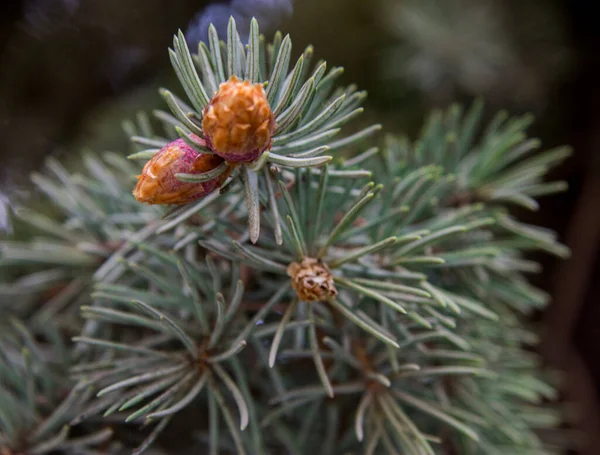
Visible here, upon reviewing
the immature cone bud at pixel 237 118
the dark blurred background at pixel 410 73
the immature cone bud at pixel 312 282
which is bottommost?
the immature cone bud at pixel 312 282

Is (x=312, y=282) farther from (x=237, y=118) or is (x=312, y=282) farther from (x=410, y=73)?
(x=410, y=73)

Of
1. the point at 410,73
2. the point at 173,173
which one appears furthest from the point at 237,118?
the point at 410,73

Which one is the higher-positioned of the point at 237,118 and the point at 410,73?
the point at 410,73

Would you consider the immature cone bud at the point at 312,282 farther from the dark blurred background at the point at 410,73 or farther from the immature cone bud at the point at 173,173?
the dark blurred background at the point at 410,73

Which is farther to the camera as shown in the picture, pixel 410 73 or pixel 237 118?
pixel 410 73

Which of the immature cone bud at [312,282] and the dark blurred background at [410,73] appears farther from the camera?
the dark blurred background at [410,73]

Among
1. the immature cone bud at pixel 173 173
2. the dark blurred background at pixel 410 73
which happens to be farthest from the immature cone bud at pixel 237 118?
the dark blurred background at pixel 410 73

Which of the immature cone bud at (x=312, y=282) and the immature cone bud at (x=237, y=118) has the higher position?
the immature cone bud at (x=237, y=118)
